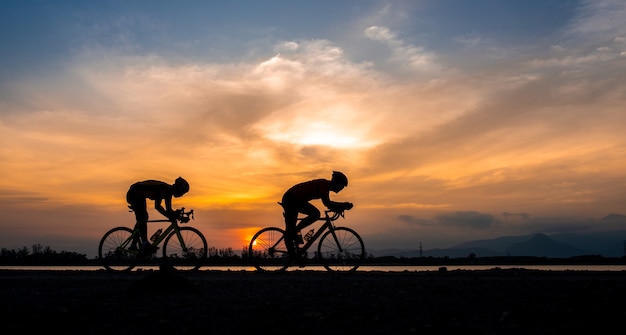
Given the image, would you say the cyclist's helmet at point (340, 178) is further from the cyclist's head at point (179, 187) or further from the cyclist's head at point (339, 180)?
the cyclist's head at point (179, 187)

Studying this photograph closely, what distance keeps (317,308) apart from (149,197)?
897 centimetres

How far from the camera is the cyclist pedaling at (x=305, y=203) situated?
15.7 m

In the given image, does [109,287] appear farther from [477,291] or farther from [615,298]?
[615,298]

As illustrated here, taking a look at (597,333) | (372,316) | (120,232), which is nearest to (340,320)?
(372,316)

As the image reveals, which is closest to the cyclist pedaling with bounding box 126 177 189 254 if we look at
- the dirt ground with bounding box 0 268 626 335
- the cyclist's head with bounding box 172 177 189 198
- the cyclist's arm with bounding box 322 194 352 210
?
the cyclist's head with bounding box 172 177 189 198

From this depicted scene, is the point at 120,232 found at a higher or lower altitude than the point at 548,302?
higher

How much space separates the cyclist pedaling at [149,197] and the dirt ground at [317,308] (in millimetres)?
5127

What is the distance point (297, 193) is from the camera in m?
15.8

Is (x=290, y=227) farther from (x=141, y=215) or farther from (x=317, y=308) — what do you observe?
(x=317, y=308)

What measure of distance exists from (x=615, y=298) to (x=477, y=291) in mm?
1988

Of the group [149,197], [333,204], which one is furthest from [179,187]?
[333,204]

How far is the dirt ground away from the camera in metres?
7.06

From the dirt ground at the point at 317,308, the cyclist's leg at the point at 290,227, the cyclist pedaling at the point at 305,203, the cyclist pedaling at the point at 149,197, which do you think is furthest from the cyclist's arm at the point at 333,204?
the dirt ground at the point at 317,308

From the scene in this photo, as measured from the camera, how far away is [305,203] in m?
15.8
